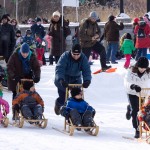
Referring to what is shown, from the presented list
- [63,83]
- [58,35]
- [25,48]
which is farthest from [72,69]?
[58,35]

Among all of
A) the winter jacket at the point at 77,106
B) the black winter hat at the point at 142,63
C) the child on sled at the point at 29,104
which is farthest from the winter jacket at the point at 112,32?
the black winter hat at the point at 142,63

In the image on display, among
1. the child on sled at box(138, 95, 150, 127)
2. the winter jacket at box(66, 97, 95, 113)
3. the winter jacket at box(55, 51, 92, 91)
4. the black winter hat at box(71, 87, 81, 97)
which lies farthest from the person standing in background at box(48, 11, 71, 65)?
the child on sled at box(138, 95, 150, 127)

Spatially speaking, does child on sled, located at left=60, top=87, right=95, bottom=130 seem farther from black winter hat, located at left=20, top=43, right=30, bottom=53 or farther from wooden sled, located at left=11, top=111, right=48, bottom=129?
black winter hat, located at left=20, top=43, right=30, bottom=53

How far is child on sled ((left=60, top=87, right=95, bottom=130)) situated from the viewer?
13.0m

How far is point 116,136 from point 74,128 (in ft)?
2.46

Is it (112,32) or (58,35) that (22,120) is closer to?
(58,35)

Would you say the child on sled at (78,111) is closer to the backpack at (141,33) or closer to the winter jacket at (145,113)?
the winter jacket at (145,113)

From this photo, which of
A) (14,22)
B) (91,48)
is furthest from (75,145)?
(14,22)

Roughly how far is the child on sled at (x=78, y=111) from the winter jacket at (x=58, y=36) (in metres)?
9.86

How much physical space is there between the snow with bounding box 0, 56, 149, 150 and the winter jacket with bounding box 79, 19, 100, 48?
986 mm

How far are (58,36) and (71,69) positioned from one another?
29.9 ft

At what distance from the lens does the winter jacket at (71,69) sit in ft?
46.3

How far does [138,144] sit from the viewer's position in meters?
12.1

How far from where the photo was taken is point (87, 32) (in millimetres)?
20094
